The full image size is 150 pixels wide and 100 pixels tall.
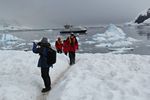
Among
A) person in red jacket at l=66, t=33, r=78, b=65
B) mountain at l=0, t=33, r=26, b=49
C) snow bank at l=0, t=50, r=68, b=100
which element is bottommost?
mountain at l=0, t=33, r=26, b=49

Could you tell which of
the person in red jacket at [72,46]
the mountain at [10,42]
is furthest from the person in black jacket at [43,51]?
the mountain at [10,42]

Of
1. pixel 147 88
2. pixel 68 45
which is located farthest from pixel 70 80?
pixel 68 45

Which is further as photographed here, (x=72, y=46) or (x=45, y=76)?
(x=72, y=46)

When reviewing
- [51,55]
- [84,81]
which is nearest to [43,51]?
[51,55]

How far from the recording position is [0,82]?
10.2 metres

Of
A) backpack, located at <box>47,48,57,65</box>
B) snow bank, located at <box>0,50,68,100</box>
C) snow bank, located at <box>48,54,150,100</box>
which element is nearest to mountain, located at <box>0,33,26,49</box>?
snow bank, located at <box>0,50,68,100</box>

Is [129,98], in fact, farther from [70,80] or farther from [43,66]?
[43,66]

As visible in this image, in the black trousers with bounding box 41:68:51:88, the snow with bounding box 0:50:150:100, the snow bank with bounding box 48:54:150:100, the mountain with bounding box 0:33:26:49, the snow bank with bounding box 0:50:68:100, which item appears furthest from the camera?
the mountain with bounding box 0:33:26:49

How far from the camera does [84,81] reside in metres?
9.77

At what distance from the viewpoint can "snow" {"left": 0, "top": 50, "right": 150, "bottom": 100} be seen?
27.7ft

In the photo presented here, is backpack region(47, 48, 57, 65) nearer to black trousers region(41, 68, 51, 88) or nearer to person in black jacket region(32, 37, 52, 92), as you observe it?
person in black jacket region(32, 37, 52, 92)

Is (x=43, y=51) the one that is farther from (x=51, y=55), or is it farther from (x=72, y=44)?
(x=72, y=44)

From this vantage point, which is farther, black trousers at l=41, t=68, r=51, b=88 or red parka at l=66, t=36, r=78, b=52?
red parka at l=66, t=36, r=78, b=52

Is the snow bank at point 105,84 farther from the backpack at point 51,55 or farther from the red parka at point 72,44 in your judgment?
the red parka at point 72,44
